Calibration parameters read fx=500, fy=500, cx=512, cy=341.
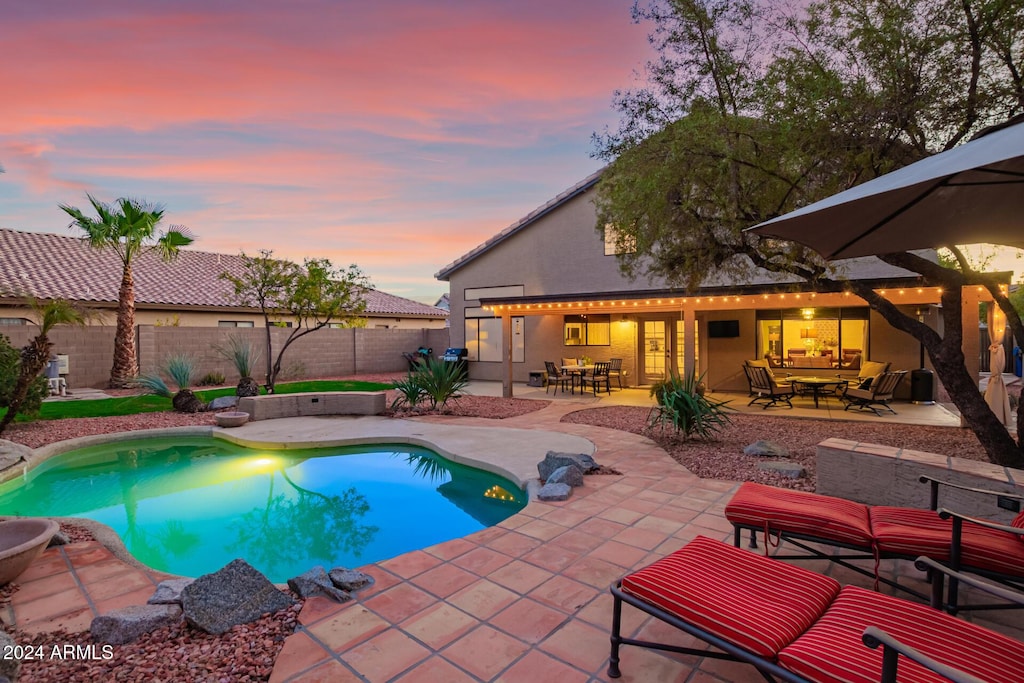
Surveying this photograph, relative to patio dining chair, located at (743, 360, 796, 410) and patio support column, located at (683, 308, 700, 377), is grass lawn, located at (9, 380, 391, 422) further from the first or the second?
patio dining chair, located at (743, 360, 796, 410)

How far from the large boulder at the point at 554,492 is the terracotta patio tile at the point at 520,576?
4.51 ft

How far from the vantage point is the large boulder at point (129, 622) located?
8.68 feet

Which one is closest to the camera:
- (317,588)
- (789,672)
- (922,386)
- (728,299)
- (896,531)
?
(789,672)

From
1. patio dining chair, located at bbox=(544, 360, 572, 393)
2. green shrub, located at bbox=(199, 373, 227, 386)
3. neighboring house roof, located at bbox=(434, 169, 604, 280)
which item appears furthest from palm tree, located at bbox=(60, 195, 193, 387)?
patio dining chair, located at bbox=(544, 360, 572, 393)

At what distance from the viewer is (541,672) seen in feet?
7.63

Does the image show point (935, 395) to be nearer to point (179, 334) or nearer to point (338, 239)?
point (338, 239)

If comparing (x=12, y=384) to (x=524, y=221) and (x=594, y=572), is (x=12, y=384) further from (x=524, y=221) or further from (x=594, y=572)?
(x=524, y=221)

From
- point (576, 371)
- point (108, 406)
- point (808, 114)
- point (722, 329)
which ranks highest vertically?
point (808, 114)

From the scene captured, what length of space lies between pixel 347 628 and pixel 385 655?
1.16 ft

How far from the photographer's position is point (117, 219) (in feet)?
42.3

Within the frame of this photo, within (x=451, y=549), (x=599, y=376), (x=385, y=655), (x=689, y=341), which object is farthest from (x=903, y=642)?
(x=599, y=376)

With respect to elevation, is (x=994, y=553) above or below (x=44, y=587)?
above

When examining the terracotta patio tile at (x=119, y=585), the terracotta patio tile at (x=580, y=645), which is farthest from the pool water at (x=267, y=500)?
the terracotta patio tile at (x=580, y=645)

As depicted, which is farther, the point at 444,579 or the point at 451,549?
the point at 451,549
